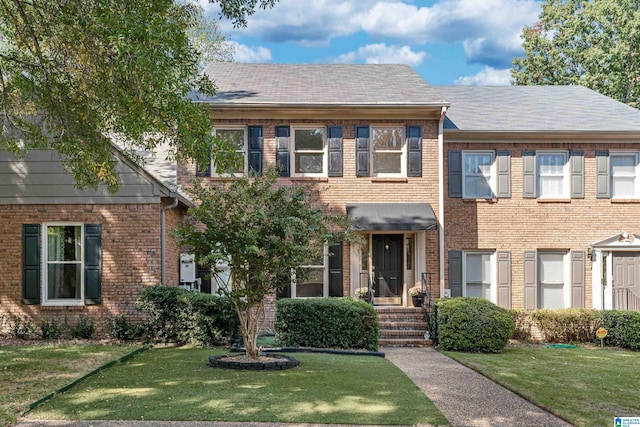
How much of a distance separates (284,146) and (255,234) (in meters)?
7.34

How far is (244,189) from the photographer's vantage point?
1091 cm

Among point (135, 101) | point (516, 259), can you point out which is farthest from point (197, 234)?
point (516, 259)

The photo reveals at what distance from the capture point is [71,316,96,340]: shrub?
1432cm

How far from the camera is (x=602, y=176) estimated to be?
18484 mm

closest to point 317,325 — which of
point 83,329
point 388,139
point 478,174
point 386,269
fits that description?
point 386,269

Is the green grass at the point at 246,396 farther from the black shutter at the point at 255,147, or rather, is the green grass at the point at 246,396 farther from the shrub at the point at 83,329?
the black shutter at the point at 255,147

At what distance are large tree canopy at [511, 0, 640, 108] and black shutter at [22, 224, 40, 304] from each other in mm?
22814

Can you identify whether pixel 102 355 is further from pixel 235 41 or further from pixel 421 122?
pixel 235 41

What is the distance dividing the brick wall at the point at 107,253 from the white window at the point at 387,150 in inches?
243

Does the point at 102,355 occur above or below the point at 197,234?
below

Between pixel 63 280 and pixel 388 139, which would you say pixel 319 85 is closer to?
pixel 388 139

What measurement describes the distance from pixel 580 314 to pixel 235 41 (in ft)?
78.3

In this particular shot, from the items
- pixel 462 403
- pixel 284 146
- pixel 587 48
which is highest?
pixel 587 48

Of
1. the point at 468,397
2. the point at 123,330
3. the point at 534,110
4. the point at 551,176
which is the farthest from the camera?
the point at 534,110
